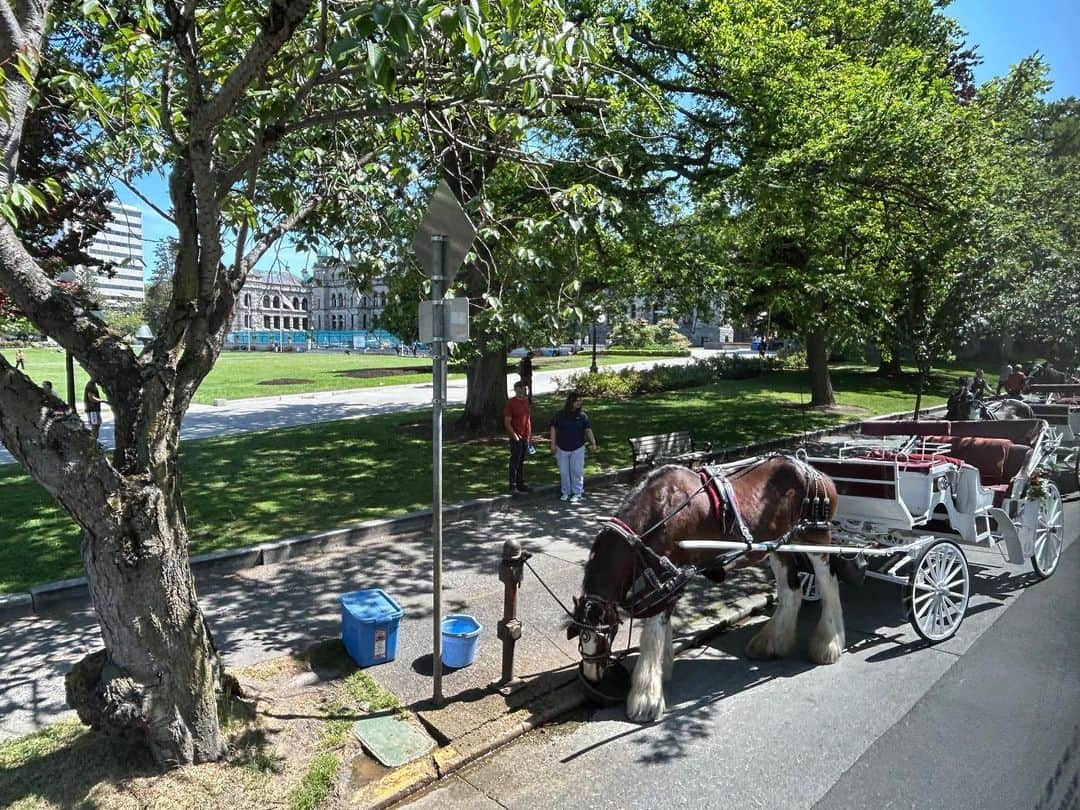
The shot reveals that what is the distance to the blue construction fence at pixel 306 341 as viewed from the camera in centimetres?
7344

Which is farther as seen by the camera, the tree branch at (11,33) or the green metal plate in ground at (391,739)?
the green metal plate in ground at (391,739)

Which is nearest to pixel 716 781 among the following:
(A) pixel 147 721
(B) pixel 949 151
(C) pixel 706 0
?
(A) pixel 147 721

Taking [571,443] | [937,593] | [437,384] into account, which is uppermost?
[437,384]

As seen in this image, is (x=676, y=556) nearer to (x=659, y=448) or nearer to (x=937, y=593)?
(x=937, y=593)

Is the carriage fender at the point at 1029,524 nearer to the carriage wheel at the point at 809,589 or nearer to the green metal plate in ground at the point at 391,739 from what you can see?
the carriage wheel at the point at 809,589

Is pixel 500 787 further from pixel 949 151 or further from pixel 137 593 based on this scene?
pixel 949 151

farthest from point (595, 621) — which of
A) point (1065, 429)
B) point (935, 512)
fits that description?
point (1065, 429)

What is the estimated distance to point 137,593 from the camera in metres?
3.89

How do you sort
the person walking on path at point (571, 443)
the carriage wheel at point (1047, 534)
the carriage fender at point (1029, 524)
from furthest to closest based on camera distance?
1. the person walking on path at point (571, 443)
2. the carriage wheel at point (1047, 534)
3. the carriage fender at point (1029, 524)

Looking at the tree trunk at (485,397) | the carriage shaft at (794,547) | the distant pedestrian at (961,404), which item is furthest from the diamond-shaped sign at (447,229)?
the distant pedestrian at (961,404)

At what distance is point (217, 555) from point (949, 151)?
1309 cm

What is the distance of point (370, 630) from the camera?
5.44m

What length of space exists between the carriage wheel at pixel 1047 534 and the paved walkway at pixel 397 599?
10.1ft

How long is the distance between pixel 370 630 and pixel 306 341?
75256mm
